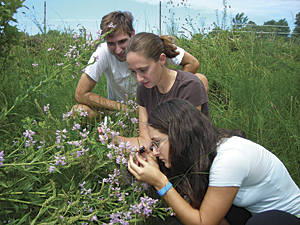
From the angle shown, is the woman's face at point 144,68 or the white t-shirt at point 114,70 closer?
the woman's face at point 144,68

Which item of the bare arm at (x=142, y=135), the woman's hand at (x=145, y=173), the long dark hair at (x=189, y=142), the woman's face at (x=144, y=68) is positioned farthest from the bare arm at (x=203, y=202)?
the woman's face at (x=144, y=68)

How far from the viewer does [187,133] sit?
1.83 meters

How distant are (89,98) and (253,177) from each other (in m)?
1.97

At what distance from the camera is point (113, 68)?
3.31 meters

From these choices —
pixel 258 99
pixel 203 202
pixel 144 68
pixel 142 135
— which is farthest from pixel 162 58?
pixel 258 99

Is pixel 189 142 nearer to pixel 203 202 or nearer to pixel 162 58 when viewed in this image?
pixel 203 202

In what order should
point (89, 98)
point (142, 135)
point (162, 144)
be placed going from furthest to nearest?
point (89, 98) → point (142, 135) → point (162, 144)

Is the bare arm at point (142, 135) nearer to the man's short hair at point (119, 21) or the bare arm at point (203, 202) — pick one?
the bare arm at point (203, 202)

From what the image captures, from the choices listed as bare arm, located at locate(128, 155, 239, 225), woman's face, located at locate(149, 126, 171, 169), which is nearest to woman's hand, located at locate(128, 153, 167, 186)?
bare arm, located at locate(128, 155, 239, 225)

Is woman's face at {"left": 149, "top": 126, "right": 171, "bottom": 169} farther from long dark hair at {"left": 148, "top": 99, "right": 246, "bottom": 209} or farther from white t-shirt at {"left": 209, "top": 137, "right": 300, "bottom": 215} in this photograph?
white t-shirt at {"left": 209, "top": 137, "right": 300, "bottom": 215}

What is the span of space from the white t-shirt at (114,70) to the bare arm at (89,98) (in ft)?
0.27

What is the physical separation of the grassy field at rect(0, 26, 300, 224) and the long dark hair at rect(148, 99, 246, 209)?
10.7 inches

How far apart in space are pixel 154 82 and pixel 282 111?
172 cm

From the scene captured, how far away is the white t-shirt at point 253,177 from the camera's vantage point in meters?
1.71
